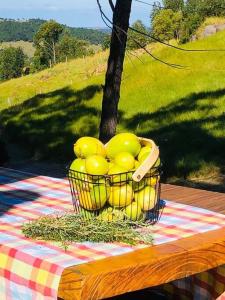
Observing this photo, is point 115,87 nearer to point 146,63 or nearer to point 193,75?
point 193,75

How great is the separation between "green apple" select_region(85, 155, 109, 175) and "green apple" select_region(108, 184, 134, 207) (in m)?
0.09

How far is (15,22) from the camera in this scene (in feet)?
609

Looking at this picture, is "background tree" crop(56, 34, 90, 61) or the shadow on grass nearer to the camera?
the shadow on grass

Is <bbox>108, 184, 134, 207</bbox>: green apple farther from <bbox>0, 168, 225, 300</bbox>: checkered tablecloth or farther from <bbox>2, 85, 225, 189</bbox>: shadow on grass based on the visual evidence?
<bbox>2, 85, 225, 189</bbox>: shadow on grass

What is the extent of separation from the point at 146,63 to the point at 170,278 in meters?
14.3

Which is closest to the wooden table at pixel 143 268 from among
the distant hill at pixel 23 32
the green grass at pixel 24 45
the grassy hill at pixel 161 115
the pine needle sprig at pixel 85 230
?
the pine needle sprig at pixel 85 230

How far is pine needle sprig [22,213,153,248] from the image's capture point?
2.15 meters

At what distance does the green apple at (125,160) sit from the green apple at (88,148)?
81mm

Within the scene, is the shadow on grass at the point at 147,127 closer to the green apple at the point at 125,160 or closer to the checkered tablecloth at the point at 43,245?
the checkered tablecloth at the point at 43,245

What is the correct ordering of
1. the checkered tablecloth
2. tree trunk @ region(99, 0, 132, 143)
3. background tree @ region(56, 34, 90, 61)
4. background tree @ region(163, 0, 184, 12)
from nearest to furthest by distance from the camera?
the checkered tablecloth, tree trunk @ region(99, 0, 132, 143), background tree @ region(163, 0, 184, 12), background tree @ region(56, 34, 90, 61)

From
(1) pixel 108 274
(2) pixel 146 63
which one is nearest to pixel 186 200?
(1) pixel 108 274

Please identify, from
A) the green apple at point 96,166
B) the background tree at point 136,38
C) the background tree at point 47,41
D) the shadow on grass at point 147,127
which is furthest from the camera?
the background tree at point 47,41

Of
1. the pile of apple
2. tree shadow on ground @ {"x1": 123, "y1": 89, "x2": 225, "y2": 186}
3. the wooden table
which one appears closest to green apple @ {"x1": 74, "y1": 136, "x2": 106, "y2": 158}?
the pile of apple

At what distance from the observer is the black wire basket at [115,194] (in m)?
2.24
